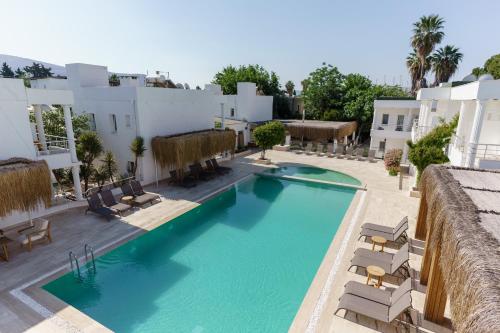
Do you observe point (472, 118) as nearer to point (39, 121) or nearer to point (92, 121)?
point (39, 121)

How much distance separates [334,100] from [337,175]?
17786 mm

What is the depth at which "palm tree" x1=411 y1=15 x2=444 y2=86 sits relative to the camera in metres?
32.2

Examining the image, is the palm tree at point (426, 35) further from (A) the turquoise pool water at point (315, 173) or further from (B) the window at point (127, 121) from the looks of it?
(B) the window at point (127, 121)

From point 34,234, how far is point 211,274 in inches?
294

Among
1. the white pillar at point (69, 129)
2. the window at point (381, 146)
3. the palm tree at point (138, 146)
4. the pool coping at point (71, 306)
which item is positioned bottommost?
the pool coping at point (71, 306)

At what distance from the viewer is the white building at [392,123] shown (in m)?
26.8

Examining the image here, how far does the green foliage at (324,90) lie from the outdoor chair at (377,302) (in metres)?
32.7

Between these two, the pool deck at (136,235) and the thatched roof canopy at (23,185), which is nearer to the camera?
the pool deck at (136,235)

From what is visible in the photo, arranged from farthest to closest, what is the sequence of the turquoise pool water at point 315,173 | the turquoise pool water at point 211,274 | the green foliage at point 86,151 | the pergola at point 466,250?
the turquoise pool water at point 315,173
the green foliage at point 86,151
the turquoise pool water at point 211,274
the pergola at point 466,250

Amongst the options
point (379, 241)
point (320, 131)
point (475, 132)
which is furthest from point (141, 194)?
point (320, 131)

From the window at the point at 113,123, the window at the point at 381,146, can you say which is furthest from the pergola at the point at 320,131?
the window at the point at 113,123

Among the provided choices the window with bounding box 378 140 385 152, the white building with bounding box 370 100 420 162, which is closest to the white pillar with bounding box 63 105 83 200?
the white building with bounding box 370 100 420 162

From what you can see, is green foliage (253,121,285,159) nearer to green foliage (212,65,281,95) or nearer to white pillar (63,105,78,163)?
white pillar (63,105,78,163)

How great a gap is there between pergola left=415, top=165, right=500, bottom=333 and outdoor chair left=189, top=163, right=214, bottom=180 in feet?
49.0
